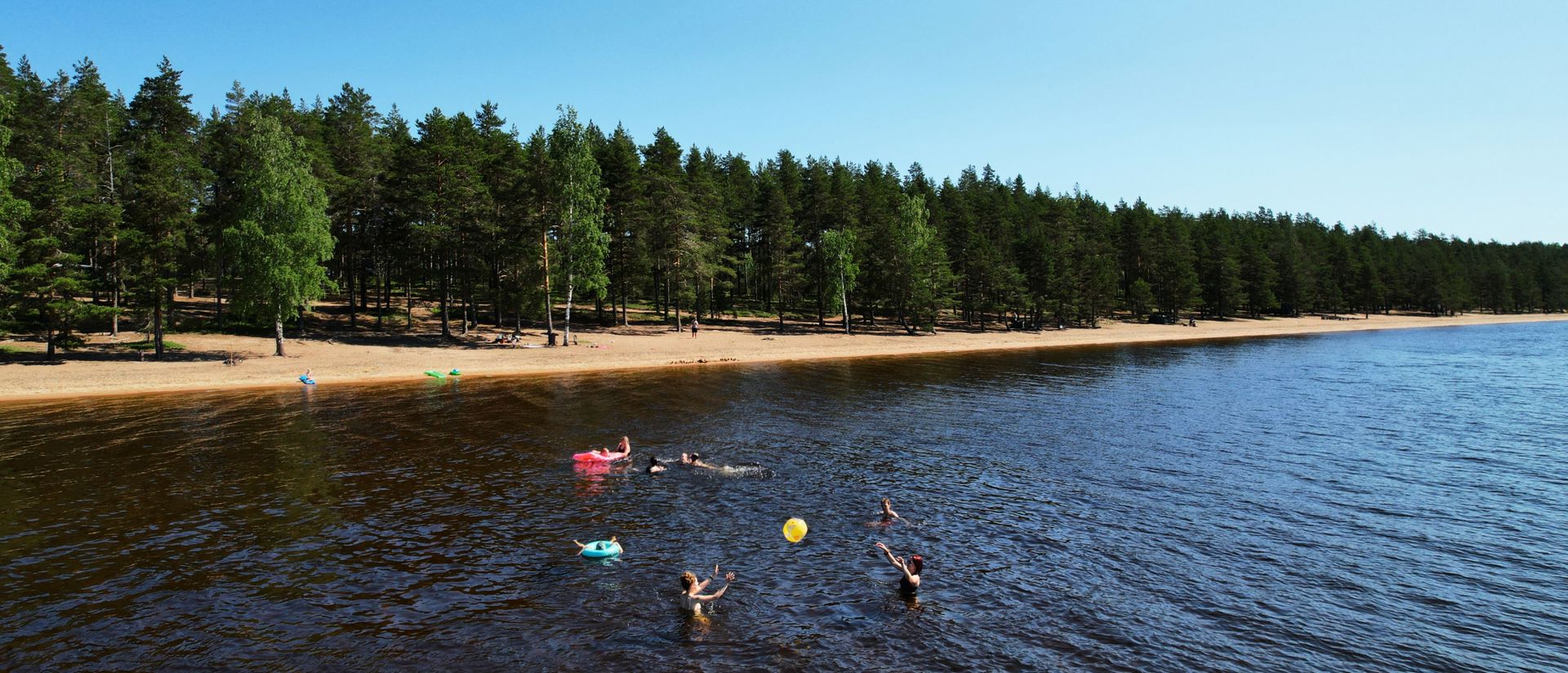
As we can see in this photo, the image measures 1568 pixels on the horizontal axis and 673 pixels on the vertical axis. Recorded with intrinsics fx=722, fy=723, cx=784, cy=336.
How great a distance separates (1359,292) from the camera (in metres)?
140

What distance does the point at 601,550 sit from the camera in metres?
17.1

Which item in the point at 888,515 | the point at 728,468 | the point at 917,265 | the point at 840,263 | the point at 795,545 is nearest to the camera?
the point at 795,545

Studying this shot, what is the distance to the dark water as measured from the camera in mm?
13016

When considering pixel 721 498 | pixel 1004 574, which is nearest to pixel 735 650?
pixel 1004 574

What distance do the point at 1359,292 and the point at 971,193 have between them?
83594mm

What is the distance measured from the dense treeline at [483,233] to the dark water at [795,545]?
1767 cm

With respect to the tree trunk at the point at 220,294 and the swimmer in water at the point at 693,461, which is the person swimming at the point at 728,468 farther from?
the tree trunk at the point at 220,294

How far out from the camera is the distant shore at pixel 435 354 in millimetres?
46594

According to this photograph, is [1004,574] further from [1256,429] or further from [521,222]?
[521,222]

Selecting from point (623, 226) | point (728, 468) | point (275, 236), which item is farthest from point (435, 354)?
point (728, 468)

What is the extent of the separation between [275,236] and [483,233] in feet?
51.6

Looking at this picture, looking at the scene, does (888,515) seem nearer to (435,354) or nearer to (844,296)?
(435,354)

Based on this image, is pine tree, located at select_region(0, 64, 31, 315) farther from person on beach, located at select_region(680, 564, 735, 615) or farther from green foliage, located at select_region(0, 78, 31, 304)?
person on beach, located at select_region(680, 564, 735, 615)

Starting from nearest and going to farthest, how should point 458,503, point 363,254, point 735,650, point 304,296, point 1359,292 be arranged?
1. point 735,650
2. point 458,503
3. point 304,296
4. point 363,254
5. point 1359,292
